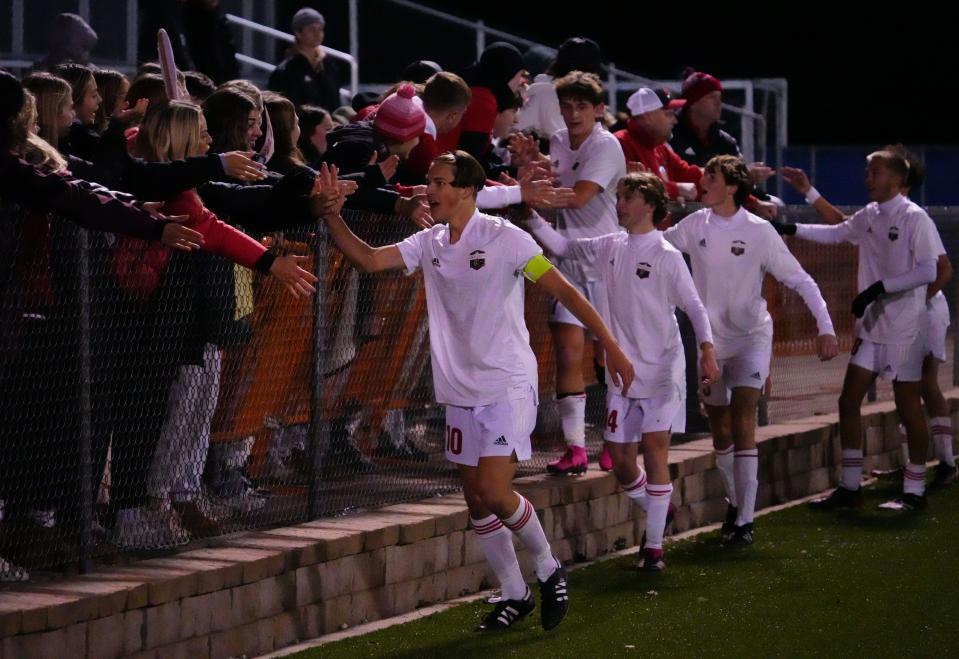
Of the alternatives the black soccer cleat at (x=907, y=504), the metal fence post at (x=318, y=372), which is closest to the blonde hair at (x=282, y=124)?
the metal fence post at (x=318, y=372)

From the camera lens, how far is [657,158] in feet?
36.1

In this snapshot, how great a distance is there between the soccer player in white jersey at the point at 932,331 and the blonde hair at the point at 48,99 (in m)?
5.61

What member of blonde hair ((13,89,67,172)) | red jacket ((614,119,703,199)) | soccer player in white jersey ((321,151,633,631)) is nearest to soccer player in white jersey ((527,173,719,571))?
soccer player in white jersey ((321,151,633,631))

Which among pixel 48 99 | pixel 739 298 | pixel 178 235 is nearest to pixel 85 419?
pixel 178 235

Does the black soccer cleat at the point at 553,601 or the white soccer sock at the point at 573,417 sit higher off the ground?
the white soccer sock at the point at 573,417

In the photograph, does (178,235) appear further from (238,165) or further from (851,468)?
(851,468)

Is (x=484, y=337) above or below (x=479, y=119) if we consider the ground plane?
below

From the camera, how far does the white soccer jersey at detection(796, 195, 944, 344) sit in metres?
11.0

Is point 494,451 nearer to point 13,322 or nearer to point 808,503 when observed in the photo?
point 13,322

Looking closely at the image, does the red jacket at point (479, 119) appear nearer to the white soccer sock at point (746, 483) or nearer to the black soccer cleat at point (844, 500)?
the white soccer sock at point (746, 483)

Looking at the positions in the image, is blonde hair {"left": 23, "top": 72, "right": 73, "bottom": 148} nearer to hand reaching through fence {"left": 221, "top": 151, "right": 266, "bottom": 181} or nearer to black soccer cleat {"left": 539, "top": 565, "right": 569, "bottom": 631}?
hand reaching through fence {"left": 221, "top": 151, "right": 266, "bottom": 181}

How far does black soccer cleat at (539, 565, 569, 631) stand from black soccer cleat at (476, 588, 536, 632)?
0.30 feet

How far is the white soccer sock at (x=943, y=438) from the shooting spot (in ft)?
39.1

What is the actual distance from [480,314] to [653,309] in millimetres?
1707
